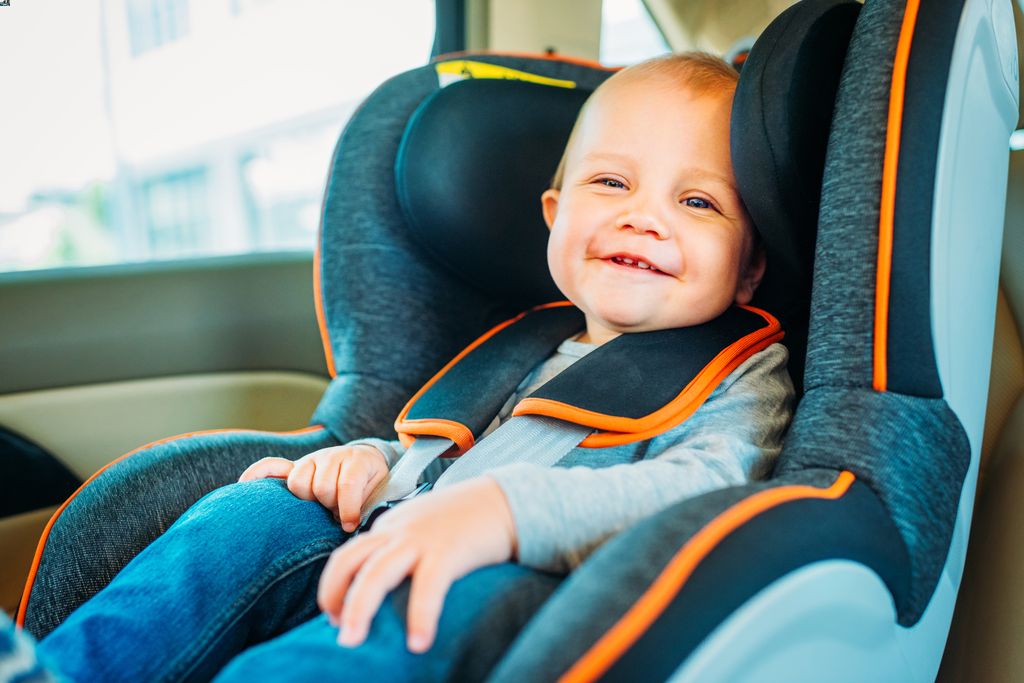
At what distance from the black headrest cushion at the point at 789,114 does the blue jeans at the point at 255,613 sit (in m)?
0.47

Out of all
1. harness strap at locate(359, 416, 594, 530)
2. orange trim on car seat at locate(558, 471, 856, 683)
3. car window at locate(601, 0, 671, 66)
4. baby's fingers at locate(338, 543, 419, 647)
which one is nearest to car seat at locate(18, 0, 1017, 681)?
orange trim on car seat at locate(558, 471, 856, 683)

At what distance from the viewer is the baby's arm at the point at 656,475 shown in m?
0.64

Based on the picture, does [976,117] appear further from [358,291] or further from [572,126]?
[358,291]

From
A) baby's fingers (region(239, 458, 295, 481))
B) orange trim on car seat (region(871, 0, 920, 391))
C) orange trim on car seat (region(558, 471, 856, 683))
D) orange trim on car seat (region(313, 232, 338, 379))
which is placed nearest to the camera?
orange trim on car seat (region(558, 471, 856, 683))

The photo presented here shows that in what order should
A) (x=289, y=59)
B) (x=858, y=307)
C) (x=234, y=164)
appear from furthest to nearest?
(x=234, y=164) < (x=289, y=59) < (x=858, y=307)

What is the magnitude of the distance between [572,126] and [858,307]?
560 mm

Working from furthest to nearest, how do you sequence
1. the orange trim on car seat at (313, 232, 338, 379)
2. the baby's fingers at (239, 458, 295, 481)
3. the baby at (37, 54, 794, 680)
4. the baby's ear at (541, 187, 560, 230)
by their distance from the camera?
the orange trim on car seat at (313, 232, 338, 379), the baby's ear at (541, 187, 560, 230), the baby's fingers at (239, 458, 295, 481), the baby at (37, 54, 794, 680)

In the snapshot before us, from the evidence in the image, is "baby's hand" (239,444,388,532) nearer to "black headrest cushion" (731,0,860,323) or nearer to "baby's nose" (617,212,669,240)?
"baby's nose" (617,212,669,240)

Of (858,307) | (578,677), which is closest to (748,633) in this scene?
(578,677)

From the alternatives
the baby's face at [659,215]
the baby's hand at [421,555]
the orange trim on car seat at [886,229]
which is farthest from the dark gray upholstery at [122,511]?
the orange trim on car seat at [886,229]

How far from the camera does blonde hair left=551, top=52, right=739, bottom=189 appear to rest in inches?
36.8

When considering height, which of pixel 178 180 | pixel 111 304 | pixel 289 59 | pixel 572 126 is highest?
pixel 289 59

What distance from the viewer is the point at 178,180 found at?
1.78m

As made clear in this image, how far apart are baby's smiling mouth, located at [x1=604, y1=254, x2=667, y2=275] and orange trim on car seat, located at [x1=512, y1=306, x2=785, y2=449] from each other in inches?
5.0
